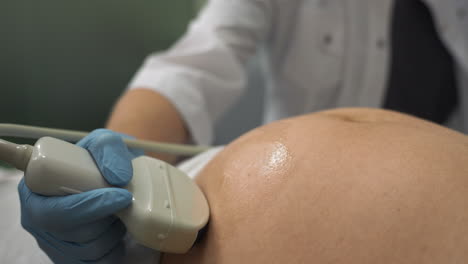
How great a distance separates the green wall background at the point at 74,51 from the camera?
4.44ft

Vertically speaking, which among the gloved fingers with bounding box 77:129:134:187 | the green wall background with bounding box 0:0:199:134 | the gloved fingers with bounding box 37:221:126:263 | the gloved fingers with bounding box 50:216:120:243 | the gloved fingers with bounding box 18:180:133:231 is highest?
the gloved fingers with bounding box 77:129:134:187

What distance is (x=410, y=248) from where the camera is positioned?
0.37m

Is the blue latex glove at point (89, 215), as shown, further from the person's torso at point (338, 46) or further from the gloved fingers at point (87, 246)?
the person's torso at point (338, 46)

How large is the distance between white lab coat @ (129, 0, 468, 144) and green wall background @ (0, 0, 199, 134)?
1.59ft

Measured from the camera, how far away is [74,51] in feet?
4.79

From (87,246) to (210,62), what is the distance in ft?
2.26

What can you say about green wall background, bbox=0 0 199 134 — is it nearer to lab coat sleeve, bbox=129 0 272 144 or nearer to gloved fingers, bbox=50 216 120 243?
lab coat sleeve, bbox=129 0 272 144

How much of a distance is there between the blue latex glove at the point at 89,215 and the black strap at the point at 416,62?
846mm

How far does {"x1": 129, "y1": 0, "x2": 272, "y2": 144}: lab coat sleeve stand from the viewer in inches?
37.9

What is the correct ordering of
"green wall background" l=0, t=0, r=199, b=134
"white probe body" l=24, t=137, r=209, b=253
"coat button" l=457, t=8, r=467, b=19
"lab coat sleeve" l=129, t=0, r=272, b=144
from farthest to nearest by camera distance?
"green wall background" l=0, t=0, r=199, b=134 < "coat button" l=457, t=8, r=467, b=19 < "lab coat sleeve" l=129, t=0, r=272, b=144 < "white probe body" l=24, t=137, r=209, b=253

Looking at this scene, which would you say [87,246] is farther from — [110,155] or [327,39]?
[327,39]

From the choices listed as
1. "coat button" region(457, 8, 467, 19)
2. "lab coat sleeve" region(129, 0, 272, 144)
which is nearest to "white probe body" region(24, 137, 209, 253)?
"lab coat sleeve" region(129, 0, 272, 144)

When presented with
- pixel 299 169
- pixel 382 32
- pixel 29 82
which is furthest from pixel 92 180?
pixel 29 82

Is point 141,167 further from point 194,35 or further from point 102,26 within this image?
point 102,26
